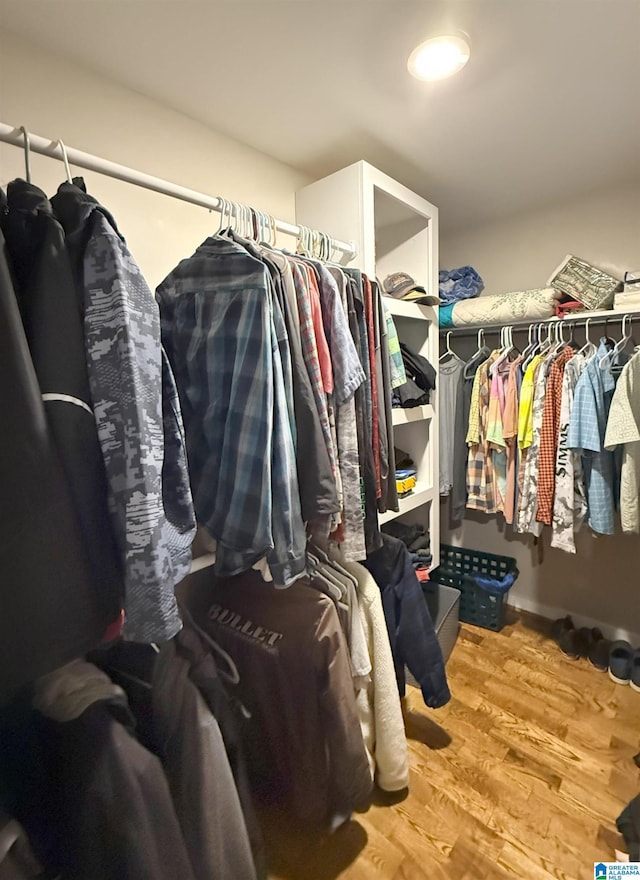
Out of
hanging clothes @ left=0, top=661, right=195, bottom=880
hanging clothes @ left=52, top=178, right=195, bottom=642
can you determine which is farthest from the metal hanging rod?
hanging clothes @ left=0, top=661, right=195, bottom=880

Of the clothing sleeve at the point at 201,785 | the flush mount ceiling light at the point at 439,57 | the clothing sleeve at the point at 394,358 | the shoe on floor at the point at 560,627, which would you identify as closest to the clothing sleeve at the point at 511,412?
the clothing sleeve at the point at 394,358

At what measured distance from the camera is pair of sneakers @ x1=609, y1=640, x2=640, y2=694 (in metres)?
1.90

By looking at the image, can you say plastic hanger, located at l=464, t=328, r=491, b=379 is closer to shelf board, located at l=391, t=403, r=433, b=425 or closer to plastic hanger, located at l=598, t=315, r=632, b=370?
shelf board, located at l=391, t=403, r=433, b=425

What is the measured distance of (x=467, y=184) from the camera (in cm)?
194

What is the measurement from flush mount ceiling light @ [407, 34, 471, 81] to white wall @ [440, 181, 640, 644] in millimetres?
1093

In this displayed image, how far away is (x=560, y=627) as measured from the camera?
2.26 m

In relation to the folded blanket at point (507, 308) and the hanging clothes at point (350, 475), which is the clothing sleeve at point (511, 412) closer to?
the folded blanket at point (507, 308)

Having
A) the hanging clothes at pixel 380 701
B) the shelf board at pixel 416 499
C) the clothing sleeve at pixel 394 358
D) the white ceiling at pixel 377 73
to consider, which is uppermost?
the white ceiling at pixel 377 73

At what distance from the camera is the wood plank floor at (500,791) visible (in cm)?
123

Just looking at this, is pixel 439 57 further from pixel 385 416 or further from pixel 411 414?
pixel 411 414

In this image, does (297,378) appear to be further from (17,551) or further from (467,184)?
(467,184)

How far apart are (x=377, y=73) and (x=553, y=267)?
4.81 feet

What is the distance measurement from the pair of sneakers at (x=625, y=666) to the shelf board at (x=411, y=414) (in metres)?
1.40

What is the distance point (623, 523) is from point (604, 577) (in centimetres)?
63
